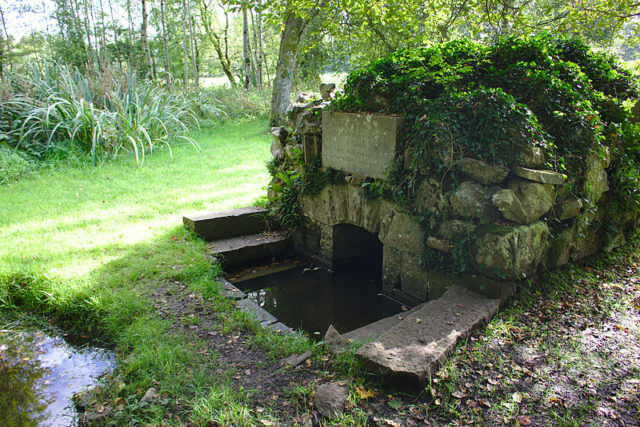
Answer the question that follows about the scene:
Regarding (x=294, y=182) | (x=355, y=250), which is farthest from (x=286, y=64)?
(x=355, y=250)

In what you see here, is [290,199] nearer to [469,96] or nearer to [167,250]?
[167,250]

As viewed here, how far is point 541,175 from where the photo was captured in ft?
10.5

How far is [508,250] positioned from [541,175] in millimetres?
612

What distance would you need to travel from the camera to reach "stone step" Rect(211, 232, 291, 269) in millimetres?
4664

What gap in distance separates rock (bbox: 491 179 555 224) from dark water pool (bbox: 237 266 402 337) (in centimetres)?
134

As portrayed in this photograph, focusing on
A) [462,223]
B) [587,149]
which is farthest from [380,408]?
[587,149]

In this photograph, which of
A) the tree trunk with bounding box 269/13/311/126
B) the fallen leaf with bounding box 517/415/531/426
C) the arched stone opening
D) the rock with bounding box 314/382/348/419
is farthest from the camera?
the tree trunk with bounding box 269/13/311/126

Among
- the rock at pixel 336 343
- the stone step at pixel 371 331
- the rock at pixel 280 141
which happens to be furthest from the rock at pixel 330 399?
the rock at pixel 280 141

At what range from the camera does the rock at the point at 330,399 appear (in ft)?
7.36

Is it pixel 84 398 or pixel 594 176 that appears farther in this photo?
pixel 594 176

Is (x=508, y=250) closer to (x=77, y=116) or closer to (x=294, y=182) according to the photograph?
(x=294, y=182)

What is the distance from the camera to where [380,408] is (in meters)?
2.28

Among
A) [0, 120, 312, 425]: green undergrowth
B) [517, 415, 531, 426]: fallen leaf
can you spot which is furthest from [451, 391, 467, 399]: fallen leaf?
[0, 120, 312, 425]: green undergrowth

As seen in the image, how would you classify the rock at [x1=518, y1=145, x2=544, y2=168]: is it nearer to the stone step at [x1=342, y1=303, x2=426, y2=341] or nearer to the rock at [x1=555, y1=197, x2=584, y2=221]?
the rock at [x1=555, y1=197, x2=584, y2=221]
